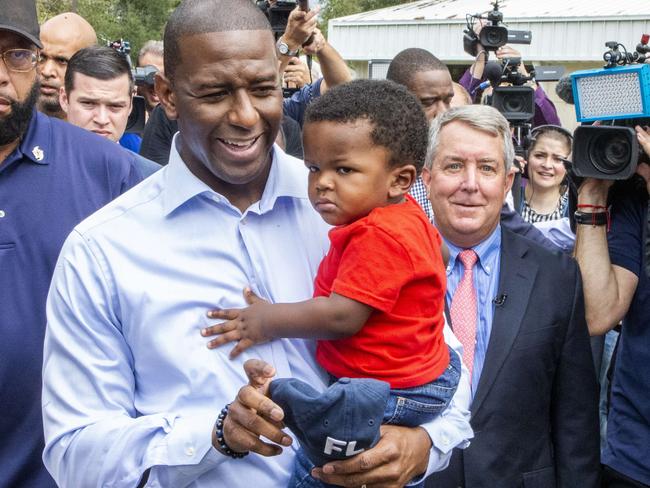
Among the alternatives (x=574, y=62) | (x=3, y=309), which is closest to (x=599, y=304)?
(x=3, y=309)

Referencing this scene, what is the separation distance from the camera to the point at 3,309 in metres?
2.67

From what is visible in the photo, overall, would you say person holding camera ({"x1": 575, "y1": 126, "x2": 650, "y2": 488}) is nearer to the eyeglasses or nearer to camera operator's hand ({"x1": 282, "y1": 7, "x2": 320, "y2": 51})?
the eyeglasses

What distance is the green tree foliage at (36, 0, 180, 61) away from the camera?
21.2 meters

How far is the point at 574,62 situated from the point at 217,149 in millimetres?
14159

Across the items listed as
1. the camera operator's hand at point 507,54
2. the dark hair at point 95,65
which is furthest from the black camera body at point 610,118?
the camera operator's hand at point 507,54

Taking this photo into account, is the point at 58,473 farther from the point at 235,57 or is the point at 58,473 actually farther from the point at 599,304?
the point at 599,304

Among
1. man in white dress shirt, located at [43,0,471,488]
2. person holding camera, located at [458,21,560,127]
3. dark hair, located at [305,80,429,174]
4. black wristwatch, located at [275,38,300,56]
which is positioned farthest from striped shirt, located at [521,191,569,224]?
man in white dress shirt, located at [43,0,471,488]

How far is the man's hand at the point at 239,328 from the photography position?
2.05 meters

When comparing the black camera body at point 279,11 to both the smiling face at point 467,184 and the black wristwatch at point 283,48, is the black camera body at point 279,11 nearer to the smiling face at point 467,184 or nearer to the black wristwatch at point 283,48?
the black wristwatch at point 283,48

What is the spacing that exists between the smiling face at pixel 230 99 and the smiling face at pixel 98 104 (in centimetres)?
275

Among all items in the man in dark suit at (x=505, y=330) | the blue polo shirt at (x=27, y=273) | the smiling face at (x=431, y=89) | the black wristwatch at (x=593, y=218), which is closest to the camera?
the blue polo shirt at (x=27, y=273)

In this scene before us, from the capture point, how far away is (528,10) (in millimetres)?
16312

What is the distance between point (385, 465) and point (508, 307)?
1.45 meters

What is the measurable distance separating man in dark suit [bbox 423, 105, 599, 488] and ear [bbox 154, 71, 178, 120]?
1485 millimetres
